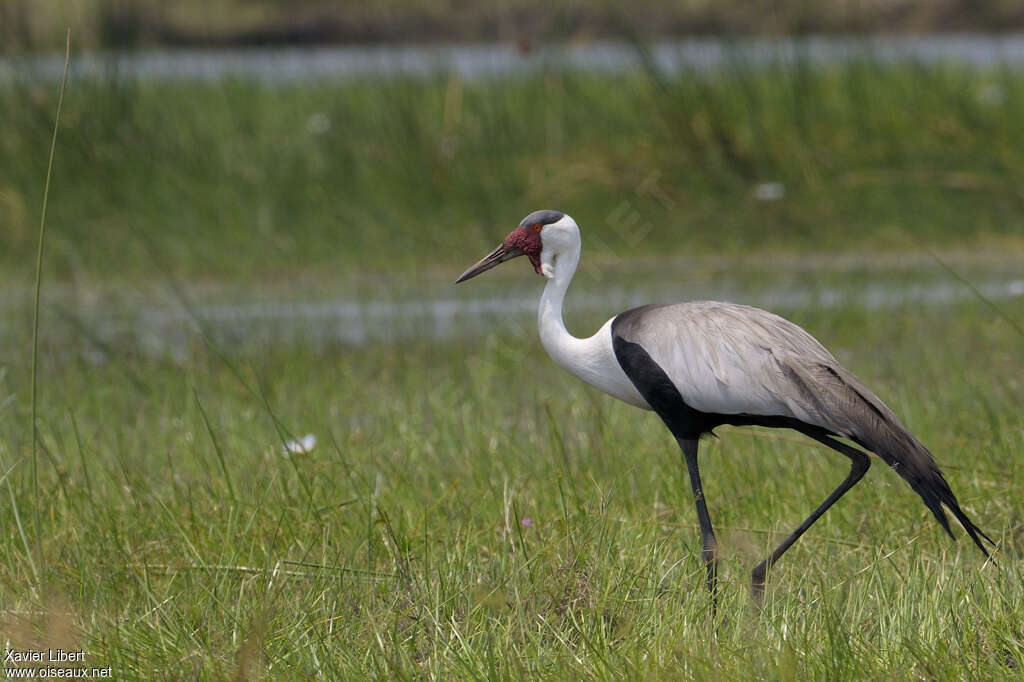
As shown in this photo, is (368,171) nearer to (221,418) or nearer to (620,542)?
(221,418)

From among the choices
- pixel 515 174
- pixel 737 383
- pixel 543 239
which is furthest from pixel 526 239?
pixel 515 174

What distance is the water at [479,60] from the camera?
31.2 feet

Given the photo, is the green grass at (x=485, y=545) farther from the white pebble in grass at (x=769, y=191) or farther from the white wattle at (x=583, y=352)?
the white pebble in grass at (x=769, y=191)

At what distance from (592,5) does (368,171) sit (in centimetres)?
320

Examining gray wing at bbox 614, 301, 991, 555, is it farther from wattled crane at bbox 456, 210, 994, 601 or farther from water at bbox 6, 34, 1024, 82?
water at bbox 6, 34, 1024, 82

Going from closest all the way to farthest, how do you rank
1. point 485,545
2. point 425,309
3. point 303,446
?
1. point 485,545
2. point 303,446
3. point 425,309

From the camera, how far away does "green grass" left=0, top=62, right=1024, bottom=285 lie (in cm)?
859

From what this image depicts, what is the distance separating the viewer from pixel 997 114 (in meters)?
9.27

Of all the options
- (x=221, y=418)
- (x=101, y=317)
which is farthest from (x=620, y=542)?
(x=101, y=317)

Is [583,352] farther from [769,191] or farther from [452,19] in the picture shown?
[452,19]

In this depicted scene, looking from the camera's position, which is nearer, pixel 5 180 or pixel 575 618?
pixel 575 618

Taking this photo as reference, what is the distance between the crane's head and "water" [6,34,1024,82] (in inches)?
227

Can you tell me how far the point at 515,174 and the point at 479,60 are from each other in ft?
8.70

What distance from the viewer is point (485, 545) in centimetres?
365
